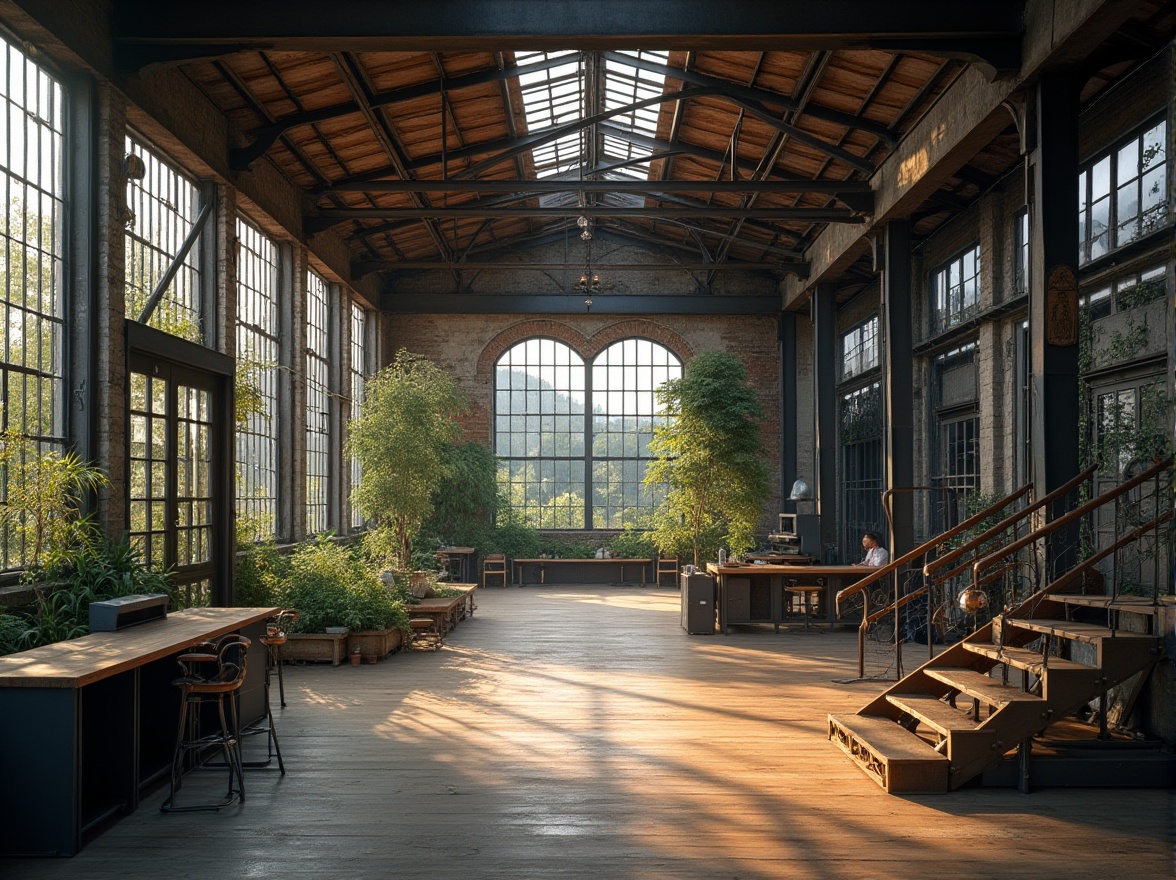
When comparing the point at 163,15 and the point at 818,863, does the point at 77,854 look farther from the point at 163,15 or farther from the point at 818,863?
the point at 163,15

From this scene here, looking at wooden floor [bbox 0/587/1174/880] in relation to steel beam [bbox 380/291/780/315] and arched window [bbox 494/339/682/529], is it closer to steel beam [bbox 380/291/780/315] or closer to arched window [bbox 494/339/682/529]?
arched window [bbox 494/339/682/529]

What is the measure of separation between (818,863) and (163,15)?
7376 millimetres

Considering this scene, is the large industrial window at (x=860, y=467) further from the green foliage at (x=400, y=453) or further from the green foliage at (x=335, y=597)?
the green foliage at (x=335, y=597)

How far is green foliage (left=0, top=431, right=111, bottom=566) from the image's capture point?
644 centimetres

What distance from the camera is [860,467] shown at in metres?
18.5

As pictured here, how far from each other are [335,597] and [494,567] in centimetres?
938

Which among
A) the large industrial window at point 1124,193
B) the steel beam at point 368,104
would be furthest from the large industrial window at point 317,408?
the large industrial window at point 1124,193

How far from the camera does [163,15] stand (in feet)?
26.2

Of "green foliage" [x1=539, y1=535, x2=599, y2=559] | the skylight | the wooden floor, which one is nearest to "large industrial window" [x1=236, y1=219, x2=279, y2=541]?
the skylight

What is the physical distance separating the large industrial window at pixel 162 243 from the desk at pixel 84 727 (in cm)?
392

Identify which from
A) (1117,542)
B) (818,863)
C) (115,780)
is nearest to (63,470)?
(115,780)

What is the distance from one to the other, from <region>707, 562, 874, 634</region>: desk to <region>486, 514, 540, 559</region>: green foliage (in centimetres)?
717

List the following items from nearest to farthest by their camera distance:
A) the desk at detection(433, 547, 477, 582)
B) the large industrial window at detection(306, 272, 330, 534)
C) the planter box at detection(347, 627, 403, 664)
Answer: the planter box at detection(347, 627, 403, 664), the large industrial window at detection(306, 272, 330, 534), the desk at detection(433, 547, 477, 582)

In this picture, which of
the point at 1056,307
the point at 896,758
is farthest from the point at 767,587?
the point at 896,758
